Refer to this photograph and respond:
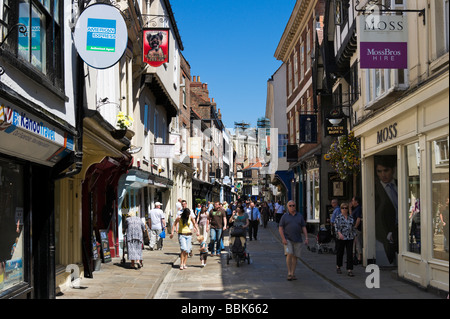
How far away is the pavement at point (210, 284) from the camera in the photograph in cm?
1020

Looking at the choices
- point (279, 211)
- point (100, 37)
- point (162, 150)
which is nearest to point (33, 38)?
point (100, 37)

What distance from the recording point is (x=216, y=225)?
57.0 feet

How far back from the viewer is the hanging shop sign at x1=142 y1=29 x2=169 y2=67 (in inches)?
726

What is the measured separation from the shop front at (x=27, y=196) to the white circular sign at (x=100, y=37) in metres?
1.36

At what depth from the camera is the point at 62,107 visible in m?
9.58

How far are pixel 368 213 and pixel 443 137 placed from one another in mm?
5245

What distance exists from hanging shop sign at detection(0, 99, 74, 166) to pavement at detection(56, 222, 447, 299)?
111 inches

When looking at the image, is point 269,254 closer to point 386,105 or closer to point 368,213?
point 368,213

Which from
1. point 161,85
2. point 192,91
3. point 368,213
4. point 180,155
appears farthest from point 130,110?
point 192,91

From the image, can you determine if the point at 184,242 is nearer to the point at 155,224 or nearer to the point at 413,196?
the point at 155,224

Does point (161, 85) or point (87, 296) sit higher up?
point (161, 85)

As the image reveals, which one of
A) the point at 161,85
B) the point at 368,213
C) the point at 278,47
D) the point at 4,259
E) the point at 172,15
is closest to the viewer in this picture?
the point at 4,259

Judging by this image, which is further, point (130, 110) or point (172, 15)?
point (172, 15)

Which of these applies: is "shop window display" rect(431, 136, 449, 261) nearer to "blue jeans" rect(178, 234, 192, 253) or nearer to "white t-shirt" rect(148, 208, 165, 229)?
"blue jeans" rect(178, 234, 192, 253)
